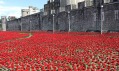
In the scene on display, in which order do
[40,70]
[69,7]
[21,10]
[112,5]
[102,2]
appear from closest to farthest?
[40,70]
[112,5]
[102,2]
[69,7]
[21,10]

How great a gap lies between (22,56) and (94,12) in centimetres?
3570

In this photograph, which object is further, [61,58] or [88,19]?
[88,19]

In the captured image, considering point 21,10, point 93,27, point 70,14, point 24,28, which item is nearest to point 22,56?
point 93,27

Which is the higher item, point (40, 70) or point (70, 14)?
point (70, 14)

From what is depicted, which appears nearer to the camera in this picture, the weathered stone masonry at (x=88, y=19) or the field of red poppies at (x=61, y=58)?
the field of red poppies at (x=61, y=58)

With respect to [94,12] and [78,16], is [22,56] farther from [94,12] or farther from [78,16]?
[78,16]

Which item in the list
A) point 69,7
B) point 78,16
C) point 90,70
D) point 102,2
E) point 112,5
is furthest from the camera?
point 69,7

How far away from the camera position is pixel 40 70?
8.41 m

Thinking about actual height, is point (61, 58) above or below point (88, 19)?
below

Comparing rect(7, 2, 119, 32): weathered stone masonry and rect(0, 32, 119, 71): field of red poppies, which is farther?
rect(7, 2, 119, 32): weathered stone masonry

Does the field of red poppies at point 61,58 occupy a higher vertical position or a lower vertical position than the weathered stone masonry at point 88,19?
Result: lower

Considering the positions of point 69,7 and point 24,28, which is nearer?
point 69,7

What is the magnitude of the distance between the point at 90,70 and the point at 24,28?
313 ft

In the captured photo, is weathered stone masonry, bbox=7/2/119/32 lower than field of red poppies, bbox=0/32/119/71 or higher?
higher
